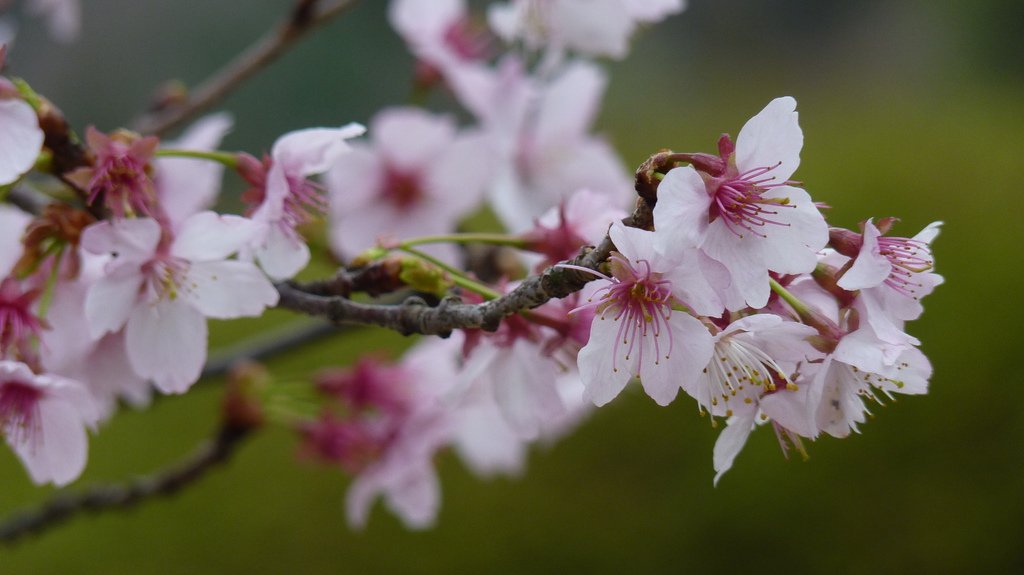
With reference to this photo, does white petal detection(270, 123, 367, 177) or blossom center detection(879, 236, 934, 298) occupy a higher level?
white petal detection(270, 123, 367, 177)

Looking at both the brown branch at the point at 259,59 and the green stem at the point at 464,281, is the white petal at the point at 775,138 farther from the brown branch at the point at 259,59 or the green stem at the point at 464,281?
the brown branch at the point at 259,59

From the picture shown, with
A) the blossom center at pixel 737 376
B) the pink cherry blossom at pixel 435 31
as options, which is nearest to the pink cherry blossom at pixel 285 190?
the blossom center at pixel 737 376

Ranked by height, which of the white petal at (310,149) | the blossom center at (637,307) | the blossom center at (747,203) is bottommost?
the blossom center at (637,307)

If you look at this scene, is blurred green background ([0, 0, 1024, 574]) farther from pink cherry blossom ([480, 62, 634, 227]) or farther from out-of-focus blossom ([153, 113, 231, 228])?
out-of-focus blossom ([153, 113, 231, 228])

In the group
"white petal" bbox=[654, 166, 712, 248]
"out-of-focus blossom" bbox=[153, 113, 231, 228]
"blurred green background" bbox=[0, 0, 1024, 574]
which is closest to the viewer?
"white petal" bbox=[654, 166, 712, 248]

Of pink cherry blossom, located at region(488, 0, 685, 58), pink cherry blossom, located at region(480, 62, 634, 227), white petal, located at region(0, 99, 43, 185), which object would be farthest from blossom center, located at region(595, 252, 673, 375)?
pink cherry blossom, located at region(480, 62, 634, 227)

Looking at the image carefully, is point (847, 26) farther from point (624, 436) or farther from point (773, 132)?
point (773, 132)
